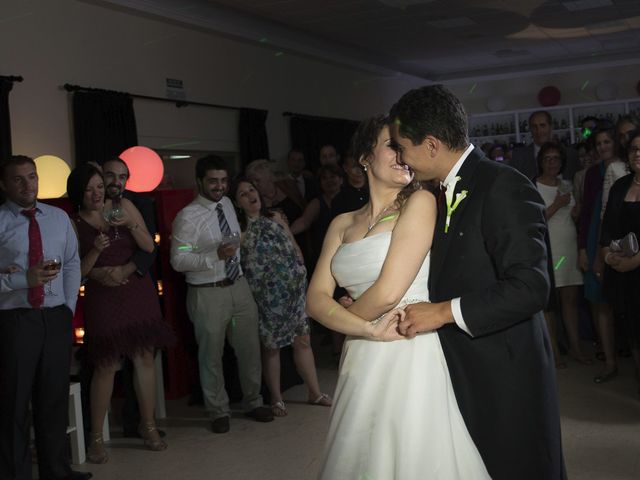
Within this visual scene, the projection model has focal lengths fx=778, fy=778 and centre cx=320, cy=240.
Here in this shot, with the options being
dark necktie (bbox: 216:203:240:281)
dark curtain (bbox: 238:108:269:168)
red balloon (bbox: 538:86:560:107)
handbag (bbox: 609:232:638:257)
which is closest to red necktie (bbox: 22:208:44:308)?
dark necktie (bbox: 216:203:240:281)

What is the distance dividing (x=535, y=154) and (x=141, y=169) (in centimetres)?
301

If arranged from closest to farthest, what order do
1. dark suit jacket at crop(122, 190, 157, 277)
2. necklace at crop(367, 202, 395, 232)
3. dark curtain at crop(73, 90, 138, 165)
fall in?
necklace at crop(367, 202, 395, 232), dark suit jacket at crop(122, 190, 157, 277), dark curtain at crop(73, 90, 138, 165)

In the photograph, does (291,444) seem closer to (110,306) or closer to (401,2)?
(110,306)

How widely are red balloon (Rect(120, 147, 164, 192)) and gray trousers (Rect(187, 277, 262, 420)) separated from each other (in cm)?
139

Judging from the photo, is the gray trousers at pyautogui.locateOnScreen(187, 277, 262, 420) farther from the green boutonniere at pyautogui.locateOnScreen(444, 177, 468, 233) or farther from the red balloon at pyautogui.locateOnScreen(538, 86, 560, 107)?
the red balloon at pyautogui.locateOnScreen(538, 86, 560, 107)

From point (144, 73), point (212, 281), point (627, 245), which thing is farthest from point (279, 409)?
point (144, 73)

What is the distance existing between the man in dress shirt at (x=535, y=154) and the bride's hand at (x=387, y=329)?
4.09 metres

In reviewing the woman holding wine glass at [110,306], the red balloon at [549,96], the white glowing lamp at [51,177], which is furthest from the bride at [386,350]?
the red balloon at [549,96]

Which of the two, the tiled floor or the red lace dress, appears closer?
the tiled floor

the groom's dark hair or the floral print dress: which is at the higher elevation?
the groom's dark hair

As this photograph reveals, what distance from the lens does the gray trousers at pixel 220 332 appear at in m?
4.68

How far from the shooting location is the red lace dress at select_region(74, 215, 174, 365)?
4.19 meters

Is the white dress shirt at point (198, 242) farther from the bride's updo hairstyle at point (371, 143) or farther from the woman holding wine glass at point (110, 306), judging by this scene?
the bride's updo hairstyle at point (371, 143)

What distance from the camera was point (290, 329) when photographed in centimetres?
498
